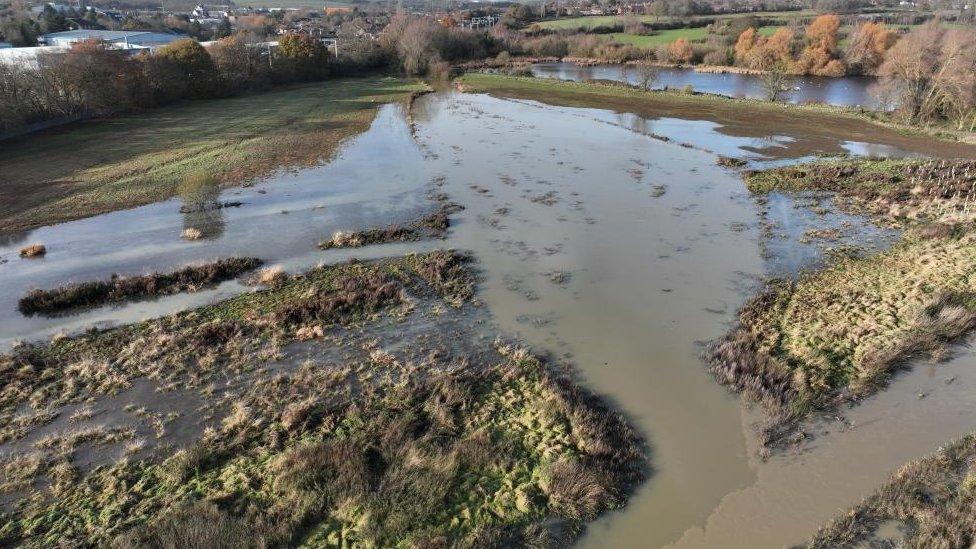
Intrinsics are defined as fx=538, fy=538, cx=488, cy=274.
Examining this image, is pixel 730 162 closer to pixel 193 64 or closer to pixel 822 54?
pixel 193 64

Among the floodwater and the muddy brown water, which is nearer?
the muddy brown water

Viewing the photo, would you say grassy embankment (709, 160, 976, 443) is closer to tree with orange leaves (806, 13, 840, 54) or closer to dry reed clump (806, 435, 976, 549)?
dry reed clump (806, 435, 976, 549)

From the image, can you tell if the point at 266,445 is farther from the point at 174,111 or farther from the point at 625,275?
the point at 174,111

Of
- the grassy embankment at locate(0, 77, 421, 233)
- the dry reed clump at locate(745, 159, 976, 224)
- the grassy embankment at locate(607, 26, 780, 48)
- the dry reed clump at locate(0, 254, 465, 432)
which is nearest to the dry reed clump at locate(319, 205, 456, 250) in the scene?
the dry reed clump at locate(0, 254, 465, 432)

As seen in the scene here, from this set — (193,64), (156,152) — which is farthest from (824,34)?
(156,152)

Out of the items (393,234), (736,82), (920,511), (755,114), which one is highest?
(736,82)

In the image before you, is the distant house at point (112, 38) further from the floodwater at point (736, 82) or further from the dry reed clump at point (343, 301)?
the dry reed clump at point (343, 301)

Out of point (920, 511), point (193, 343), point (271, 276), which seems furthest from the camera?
point (271, 276)
